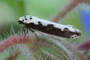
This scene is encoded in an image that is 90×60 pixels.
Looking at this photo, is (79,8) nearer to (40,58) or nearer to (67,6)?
(67,6)

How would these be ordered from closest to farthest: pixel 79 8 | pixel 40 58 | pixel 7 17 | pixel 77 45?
pixel 40 58, pixel 77 45, pixel 79 8, pixel 7 17

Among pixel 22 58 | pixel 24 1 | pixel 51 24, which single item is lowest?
pixel 22 58

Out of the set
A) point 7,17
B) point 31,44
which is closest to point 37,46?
point 31,44

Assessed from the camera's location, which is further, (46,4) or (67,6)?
(46,4)

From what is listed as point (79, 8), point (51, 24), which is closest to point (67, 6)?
point (79, 8)

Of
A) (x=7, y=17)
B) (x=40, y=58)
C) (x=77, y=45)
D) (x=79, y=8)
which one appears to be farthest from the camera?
(x=7, y=17)

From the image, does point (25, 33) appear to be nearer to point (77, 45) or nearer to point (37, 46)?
point (37, 46)

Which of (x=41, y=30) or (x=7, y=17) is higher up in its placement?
(x=7, y=17)
